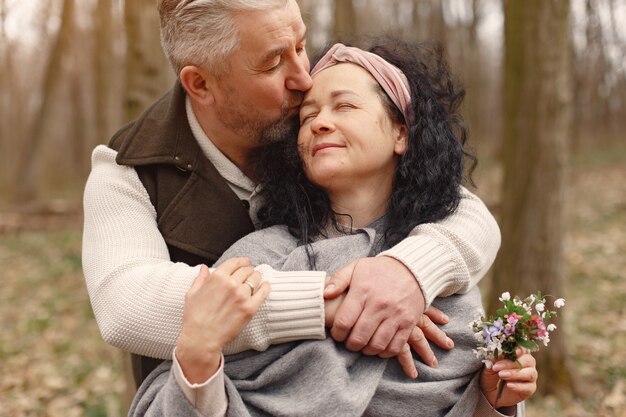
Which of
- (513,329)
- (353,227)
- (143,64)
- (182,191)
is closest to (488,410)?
(513,329)

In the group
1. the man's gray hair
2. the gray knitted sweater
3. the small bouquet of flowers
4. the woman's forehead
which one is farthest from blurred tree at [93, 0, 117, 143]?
the small bouquet of flowers

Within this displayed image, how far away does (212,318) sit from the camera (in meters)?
1.74

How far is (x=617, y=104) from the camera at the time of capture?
1078 inches

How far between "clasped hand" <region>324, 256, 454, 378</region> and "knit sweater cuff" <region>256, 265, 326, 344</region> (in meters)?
0.04

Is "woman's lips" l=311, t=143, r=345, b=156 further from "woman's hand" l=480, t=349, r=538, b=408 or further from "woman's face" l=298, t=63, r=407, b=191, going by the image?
"woman's hand" l=480, t=349, r=538, b=408

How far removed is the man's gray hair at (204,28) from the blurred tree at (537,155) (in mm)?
2745

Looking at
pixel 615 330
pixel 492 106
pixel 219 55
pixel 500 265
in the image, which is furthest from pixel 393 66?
pixel 492 106

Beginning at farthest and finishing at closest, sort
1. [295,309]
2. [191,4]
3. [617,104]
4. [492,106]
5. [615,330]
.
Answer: [492,106]
[617,104]
[615,330]
[191,4]
[295,309]

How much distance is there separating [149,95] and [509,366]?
299 centimetres

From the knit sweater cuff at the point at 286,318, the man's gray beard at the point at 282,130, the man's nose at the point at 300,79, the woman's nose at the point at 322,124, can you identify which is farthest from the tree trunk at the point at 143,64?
the knit sweater cuff at the point at 286,318

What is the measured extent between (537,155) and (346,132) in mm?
2852

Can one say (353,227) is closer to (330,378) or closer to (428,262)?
(428,262)

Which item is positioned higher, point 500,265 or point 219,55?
point 219,55

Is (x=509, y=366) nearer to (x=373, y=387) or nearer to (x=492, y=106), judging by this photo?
(x=373, y=387)
